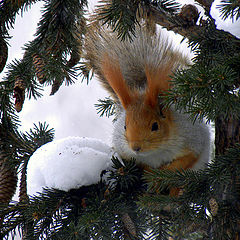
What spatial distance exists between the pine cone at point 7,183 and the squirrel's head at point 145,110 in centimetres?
35

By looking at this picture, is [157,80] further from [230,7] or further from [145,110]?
[230,7]

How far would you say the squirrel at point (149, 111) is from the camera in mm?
942

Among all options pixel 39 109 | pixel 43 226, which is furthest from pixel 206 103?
pixel 39 109

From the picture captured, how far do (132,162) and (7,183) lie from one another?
13.9 inches

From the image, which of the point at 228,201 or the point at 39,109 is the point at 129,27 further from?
the point at 39,109

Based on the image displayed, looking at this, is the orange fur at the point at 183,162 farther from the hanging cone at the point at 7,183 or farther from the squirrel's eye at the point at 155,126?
the hanging cone at the point at 7,183

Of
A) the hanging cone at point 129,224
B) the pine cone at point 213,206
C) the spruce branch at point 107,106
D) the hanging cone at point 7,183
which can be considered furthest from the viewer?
the spruce branch at point 107,106

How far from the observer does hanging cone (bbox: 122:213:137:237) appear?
0.75 meters

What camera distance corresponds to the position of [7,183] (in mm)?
912

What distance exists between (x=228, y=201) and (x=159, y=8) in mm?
512

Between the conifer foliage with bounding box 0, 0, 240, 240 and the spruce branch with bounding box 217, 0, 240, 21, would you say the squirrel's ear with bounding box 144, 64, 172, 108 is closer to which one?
the conifer foliage with bounding box 0, 0, 240, 240

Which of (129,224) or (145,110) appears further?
(145,110)

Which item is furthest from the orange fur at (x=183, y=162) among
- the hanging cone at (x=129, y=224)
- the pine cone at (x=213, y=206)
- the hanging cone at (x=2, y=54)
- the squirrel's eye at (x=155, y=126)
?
the hanging cone at (x=2, y=54)

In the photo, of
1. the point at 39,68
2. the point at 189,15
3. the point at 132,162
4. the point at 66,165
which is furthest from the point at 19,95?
the point at 189,15
